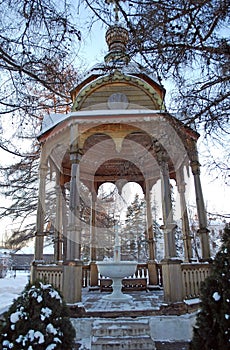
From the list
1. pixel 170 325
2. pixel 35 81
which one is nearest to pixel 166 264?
pixel 170 325

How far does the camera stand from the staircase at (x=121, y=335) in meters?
4.01

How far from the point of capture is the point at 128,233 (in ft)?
76.2

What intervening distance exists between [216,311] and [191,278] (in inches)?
149

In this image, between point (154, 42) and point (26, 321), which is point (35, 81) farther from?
point (26, 321)

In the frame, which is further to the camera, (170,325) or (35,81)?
(170,325)

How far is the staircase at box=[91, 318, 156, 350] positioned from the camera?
4.01 meters

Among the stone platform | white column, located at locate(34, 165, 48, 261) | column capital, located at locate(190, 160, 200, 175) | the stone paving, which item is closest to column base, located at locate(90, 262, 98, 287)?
the stone paving

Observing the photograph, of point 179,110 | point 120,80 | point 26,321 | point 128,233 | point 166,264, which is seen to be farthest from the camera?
point 128,233

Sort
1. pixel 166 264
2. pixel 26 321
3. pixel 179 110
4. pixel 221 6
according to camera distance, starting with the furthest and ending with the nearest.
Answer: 1. pixel 166 264
2. pixel 179 110
3. pixel 221 6
4. pixel 26 321

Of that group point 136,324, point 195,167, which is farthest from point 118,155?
point 136,324

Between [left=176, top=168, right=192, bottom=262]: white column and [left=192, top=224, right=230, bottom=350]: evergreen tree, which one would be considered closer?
[left=192, top=224, right=230, bottom=350]: evergreen tree

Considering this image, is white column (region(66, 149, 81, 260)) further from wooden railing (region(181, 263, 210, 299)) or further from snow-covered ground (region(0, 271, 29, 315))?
wooden railing (region(181, 263, 210, 299))

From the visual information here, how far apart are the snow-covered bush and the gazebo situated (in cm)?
289

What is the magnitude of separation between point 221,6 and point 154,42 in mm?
808
